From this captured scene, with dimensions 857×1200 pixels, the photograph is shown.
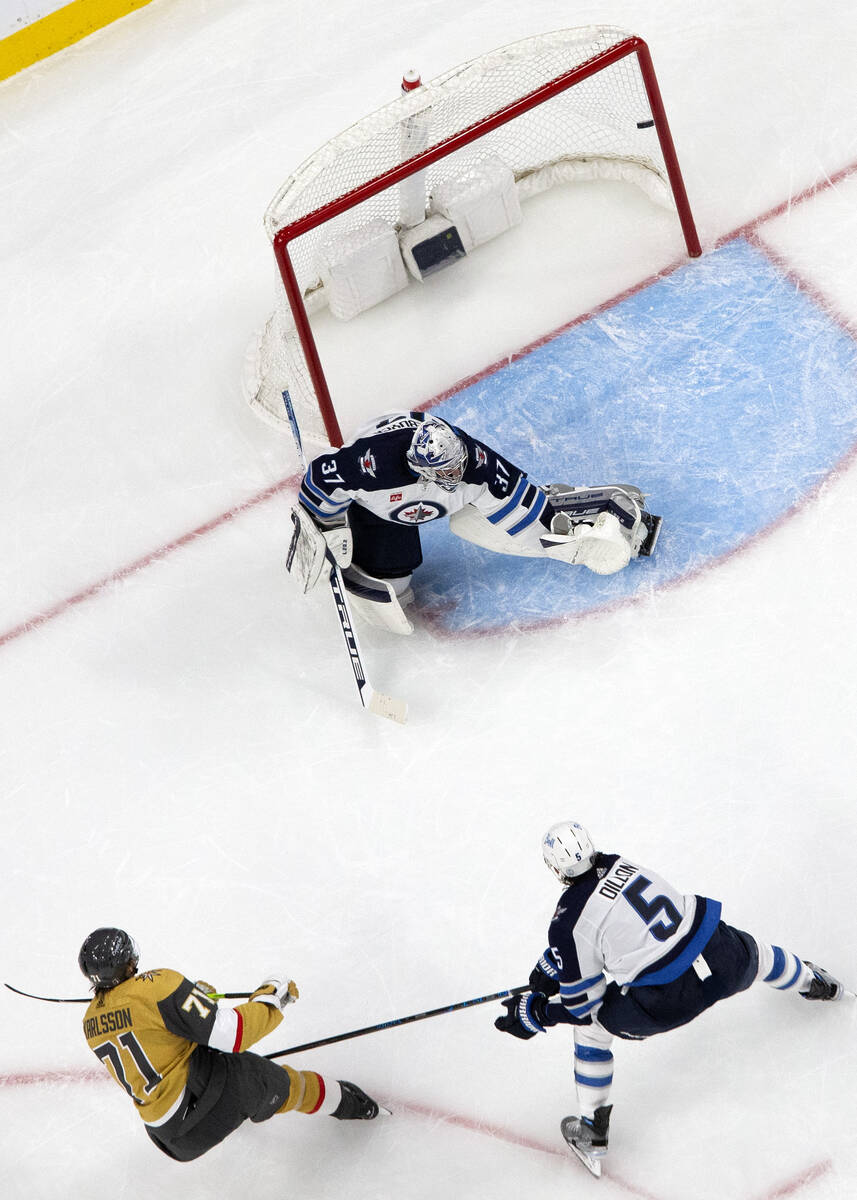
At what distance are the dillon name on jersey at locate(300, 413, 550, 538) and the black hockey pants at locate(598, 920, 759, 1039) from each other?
1.44 meters

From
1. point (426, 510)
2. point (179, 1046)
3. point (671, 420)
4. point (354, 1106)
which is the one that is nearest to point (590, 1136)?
point (354, 1106)

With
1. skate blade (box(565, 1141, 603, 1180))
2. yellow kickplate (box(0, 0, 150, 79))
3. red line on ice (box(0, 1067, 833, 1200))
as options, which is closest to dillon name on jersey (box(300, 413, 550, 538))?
red line on ice (box(0, 1067, 833, 1200))

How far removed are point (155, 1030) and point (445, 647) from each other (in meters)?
1.61

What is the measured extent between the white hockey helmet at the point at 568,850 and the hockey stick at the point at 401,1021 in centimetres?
35

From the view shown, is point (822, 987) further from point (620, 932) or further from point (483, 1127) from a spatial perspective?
point (483, 1127)

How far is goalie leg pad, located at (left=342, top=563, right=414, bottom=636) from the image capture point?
4355 millimetres

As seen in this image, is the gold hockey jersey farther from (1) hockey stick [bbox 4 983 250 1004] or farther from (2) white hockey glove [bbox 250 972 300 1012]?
(1) hockey stick [bbox 4 983 250 1004]

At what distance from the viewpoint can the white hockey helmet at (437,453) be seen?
13.0 ft

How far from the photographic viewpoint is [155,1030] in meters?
3.28

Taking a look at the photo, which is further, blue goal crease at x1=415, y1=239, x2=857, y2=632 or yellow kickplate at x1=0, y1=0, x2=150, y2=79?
yellow kickplate at x1=0, y1=0, x2=150, y2=79

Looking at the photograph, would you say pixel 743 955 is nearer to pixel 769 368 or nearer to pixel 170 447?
pixel 769 368

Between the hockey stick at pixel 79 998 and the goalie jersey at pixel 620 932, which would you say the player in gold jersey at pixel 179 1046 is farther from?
the goalie jersey at pixel 620 932

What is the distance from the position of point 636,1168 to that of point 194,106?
4655 mm

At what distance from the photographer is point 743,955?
3.33 m
